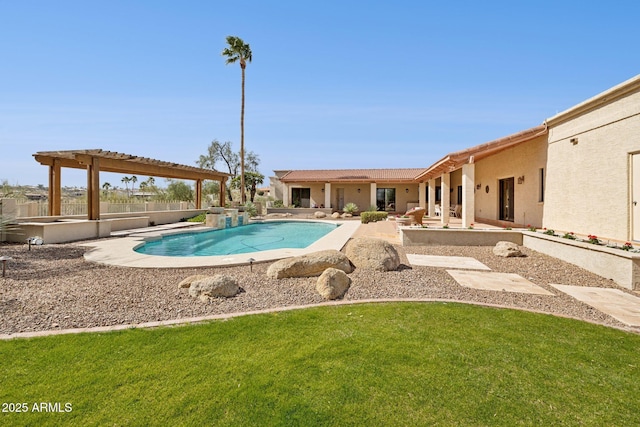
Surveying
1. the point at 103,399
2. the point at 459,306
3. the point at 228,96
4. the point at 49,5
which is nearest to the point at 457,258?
the point at 459,306

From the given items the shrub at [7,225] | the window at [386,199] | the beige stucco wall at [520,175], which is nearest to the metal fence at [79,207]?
the shrub at [7,225]

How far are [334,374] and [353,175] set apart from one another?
26.7 m

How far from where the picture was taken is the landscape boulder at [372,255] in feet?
23.2

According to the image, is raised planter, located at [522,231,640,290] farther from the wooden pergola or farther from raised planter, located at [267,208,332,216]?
raised planter, located at [267,208,332,216]

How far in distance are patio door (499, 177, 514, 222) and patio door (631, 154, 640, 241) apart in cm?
617

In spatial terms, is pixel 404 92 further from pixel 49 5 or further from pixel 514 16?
pixel 49 5

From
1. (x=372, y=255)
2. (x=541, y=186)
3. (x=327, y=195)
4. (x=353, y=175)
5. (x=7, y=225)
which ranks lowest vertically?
(x=372, y=255)

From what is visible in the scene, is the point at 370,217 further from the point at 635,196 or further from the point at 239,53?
the point at 239,53

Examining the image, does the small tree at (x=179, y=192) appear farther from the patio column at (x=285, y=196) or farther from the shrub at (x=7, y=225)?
the shrub at (x=7, y=225)

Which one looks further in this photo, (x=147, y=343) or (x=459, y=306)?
(x=459, y=306)

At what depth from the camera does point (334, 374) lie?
2.89 meters

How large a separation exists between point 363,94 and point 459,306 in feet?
56.4

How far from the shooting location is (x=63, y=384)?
271 cm

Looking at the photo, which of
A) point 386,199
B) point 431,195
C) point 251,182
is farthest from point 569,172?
point 251,182
